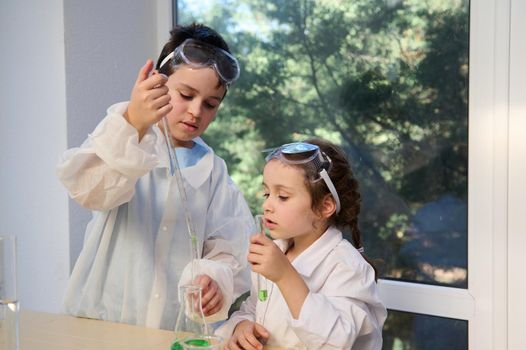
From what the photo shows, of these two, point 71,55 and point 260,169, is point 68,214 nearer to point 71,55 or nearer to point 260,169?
point 71,55

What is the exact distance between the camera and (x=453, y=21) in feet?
6.39

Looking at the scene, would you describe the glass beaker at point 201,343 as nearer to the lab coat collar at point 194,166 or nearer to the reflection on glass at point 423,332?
the lab coat collar at point 194,166

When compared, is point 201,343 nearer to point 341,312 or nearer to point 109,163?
point 341,312

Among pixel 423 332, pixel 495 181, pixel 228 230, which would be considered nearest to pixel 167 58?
pixel 228 230

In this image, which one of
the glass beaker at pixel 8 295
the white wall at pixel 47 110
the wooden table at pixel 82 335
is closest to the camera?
the glass beaker at pixel 8 295

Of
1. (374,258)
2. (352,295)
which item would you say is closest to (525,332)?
(374,258)

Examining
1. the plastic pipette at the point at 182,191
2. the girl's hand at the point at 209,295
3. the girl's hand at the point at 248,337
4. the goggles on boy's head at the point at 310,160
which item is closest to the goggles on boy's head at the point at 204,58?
the plastic pipette at the point at 182,191

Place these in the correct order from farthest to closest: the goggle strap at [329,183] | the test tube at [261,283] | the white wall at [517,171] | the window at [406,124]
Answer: the window at [406,124] < the white wall at [517,171] < the goggle strap at [329,183] < the test tube at [261,283]

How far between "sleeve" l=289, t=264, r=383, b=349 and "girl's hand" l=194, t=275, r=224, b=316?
0.78 ft

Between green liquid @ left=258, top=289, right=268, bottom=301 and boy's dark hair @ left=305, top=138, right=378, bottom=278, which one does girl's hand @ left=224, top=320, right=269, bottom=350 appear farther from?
boy's dark hair @ left=305, top=138, right=378, bottom=278

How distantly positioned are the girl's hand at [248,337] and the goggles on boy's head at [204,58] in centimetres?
64

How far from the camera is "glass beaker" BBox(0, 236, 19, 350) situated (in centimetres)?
110

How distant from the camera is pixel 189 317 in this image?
120 centimetres

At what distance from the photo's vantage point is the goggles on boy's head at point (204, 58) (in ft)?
5.49
